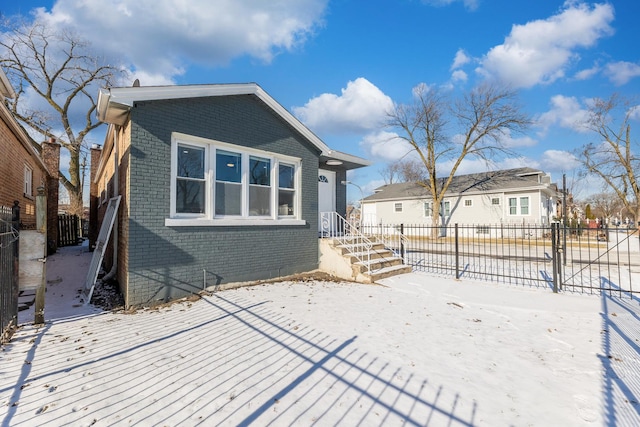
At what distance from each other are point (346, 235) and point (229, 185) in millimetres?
4100

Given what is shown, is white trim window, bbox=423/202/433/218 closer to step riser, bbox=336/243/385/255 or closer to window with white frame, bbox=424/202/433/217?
window with white frame, bbox=424/202/433/217

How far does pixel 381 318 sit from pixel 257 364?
2440 mm

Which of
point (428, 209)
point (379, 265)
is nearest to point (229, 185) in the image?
point (379, 265)

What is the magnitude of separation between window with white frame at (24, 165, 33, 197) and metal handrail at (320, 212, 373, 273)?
417 inches

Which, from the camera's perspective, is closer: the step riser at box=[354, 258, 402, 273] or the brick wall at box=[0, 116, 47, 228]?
the brick wall at box=[0, 116, 47, 228]

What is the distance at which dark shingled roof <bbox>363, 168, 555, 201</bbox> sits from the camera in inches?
899

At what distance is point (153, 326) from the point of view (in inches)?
185

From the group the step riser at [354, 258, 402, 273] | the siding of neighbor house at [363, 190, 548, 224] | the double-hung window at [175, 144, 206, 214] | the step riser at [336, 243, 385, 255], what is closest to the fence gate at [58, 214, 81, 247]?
the double-hung window at [175, 144, 206, 214]

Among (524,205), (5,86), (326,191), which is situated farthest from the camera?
(524,205)

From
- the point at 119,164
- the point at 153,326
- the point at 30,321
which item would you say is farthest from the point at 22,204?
the point at 153,326

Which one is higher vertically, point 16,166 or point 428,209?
point 16,166

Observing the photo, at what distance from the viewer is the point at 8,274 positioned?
4281 millimetres

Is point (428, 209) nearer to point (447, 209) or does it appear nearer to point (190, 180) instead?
point (447, 209)

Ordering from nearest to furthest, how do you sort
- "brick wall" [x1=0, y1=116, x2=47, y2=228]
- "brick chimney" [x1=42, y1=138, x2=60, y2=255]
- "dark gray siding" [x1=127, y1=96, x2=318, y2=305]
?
"dark gray siding" [x1=127, y1=96, x2=318, y2=305]
"brick wall" [x1=0, y1=116, x2=47, y2=228]
"brick chimney" [x1=42, y1=138, x2=60, y2=255]
